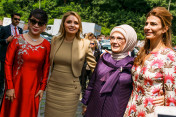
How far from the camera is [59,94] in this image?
2744mm

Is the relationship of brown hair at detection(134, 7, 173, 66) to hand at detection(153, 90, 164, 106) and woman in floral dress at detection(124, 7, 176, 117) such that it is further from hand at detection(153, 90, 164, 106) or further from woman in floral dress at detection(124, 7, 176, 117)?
hand at detection(153, 90, 164, 106)

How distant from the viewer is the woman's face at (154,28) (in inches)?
82.1

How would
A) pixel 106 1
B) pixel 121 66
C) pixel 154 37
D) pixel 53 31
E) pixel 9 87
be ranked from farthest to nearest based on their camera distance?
pixel 106 1 < pixel 53 31 < pixel 9 87 < pixel 121 66 < pixel 154 37

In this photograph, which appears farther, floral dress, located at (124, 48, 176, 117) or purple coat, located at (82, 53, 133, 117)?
purple coat, located at (82, 53, 133, 117)

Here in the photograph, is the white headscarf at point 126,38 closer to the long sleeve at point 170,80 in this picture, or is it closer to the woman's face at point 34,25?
the long sleeve at point 170,80

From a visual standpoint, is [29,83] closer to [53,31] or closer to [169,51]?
[169,51]

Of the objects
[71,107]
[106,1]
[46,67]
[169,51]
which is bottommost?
[71,107]

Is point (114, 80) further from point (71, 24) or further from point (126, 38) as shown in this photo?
point (71, 24)

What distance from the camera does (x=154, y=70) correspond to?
6.48ft

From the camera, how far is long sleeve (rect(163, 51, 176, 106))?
1861 millimetres

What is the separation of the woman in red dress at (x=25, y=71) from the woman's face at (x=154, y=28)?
1.48 m

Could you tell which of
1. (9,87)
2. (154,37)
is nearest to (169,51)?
(154,37)

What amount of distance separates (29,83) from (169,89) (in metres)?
1.85

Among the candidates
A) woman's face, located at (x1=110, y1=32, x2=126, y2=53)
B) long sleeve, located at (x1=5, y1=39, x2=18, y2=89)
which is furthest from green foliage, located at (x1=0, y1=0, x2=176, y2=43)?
long sleeve, located at (x1=5, y1=39, x2=18, y2=89)
